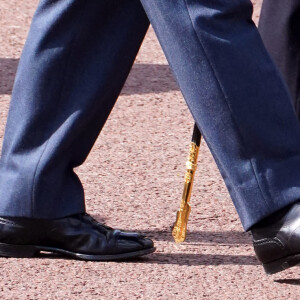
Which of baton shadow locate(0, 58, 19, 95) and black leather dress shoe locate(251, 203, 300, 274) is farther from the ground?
black leather dress shoe locate(251, 203, 300, 274)

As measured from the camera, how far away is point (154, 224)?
3.99 metres

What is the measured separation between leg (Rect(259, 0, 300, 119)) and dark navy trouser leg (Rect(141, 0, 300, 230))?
2.48 feet

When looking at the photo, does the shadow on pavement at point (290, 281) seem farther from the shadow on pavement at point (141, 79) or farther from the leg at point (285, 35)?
the shadow on pavement at point (141, 79)

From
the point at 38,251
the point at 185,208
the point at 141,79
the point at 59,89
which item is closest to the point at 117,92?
the point at 59,89

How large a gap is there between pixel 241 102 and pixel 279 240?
40 centimetres

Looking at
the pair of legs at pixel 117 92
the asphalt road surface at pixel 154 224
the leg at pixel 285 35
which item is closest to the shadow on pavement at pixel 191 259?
the asphalt road surface at pixel 154 224

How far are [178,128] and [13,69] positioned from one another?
1.34 meters

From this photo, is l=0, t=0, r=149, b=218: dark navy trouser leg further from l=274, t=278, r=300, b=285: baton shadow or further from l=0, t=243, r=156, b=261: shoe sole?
l=274, t=278, r=300, b=285: baton shadow

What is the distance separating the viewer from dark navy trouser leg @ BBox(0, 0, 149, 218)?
3.53 metres

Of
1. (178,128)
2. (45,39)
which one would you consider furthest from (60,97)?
(178,128)

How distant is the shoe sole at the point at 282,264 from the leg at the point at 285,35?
0.91 metres

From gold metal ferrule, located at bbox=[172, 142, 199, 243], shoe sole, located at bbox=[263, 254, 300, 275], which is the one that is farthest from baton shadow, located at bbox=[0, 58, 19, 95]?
shoe sole, located at bbox=[263, 254, 300, 275]

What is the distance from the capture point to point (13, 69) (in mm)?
6297

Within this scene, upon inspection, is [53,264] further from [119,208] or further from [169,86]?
[169,86]
